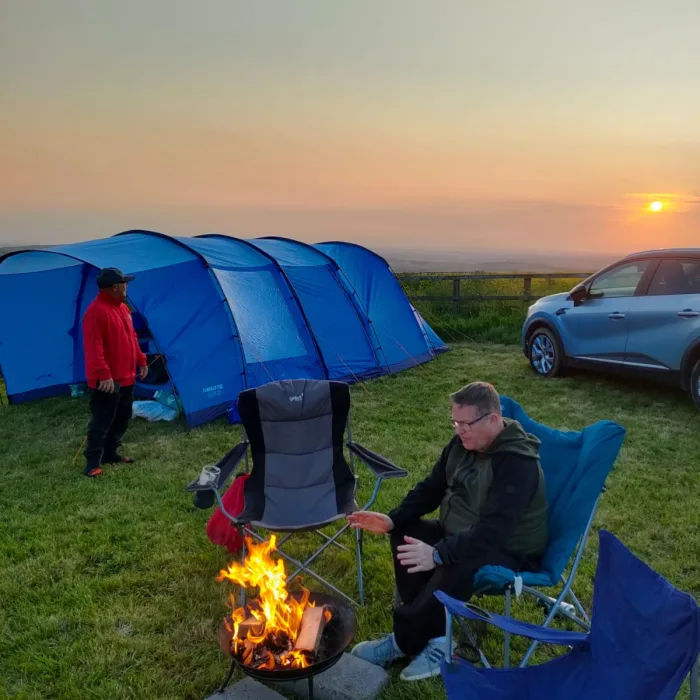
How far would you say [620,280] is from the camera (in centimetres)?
753

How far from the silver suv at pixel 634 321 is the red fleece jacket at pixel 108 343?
17.6ft

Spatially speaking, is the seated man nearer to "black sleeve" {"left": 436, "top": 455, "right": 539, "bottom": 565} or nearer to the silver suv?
"black sleeve" {"left": 436, "top": 455, "right": 539, "bottom": 565}

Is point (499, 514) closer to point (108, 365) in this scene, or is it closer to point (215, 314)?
point (108, 365)

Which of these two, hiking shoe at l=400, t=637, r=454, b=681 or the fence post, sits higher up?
the fence post

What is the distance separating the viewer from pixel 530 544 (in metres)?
2.68

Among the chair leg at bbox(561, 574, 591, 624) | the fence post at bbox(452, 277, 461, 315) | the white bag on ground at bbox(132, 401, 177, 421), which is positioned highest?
the fence post at bbox(452, 277, 461, 315)

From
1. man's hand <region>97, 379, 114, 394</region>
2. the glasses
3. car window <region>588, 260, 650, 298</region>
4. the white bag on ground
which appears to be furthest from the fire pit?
car window <region>588, 260, 650, 298</region>

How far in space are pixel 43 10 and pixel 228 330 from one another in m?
4.34

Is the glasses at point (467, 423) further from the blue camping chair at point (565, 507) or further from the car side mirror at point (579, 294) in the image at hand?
the car side mirror at point (579, 294)

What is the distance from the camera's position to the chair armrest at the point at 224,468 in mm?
3269

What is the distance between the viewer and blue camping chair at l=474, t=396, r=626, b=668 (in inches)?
96.8

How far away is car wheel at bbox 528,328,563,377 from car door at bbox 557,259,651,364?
223mm

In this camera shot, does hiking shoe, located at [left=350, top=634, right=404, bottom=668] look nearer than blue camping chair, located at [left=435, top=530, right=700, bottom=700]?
No

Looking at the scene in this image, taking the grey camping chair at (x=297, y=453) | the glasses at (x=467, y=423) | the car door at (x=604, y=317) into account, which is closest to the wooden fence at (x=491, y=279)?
the car door at (x=604, y=317)
